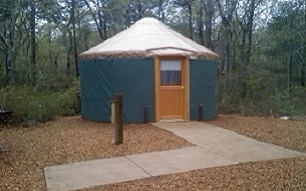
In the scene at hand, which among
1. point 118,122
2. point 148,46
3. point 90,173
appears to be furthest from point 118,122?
point 148,46

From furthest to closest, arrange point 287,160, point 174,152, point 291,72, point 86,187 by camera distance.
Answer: point 291,72, point 174,152, point 287,160, point 86,187

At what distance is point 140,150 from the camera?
5711 mm

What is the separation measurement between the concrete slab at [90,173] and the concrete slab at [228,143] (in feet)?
4.82

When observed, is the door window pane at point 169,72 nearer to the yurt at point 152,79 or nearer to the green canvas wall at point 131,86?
the yurt at point 152,79

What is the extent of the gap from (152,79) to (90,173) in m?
4.24

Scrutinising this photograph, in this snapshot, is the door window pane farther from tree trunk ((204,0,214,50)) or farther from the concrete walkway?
tree trunk ((204,0,214,50))

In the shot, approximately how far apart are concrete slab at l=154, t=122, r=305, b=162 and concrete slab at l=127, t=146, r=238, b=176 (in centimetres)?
22

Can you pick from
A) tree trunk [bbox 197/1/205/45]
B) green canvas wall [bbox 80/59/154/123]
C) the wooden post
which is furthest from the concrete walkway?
tree trunk [bbox 197/1/205/45]

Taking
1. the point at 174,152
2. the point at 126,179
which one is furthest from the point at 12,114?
the point at 126,179

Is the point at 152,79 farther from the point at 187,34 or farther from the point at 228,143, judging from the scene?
the point at 187,34

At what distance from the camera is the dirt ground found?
395 cm

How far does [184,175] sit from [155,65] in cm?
451

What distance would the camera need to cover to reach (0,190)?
4051 mm

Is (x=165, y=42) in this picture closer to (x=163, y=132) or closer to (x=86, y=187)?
(x=163, y=132)
